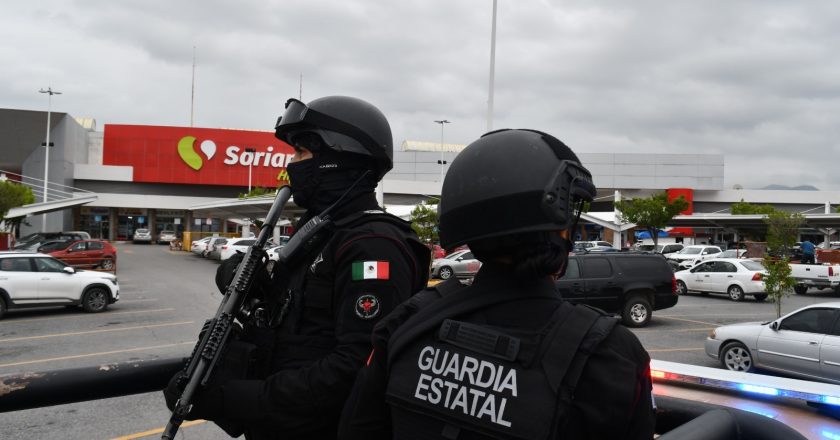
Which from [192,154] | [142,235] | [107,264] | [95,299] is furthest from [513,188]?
[142,235]

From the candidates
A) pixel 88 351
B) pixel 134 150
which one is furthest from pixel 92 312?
pixel 134 150

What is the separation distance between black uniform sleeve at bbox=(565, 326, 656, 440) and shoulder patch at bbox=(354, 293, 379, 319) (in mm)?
880

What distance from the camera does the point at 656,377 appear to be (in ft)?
8.98

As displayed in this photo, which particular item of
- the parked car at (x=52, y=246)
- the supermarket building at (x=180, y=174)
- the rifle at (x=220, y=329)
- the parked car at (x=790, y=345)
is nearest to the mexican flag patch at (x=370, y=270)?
the rifle at (x=220, y=329)

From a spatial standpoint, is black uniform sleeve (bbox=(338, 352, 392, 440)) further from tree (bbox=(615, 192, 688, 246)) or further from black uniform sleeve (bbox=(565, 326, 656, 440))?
tree (bbox=(615, 192, 688, 246))

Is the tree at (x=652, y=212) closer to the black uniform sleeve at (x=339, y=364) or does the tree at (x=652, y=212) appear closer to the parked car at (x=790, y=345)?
the parked car at (x=790, y=345)

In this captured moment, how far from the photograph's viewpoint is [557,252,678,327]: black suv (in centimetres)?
1412

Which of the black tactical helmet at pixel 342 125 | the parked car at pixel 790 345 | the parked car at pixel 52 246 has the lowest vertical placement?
the parked car at pixel 790 345

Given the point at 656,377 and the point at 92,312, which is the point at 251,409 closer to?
the point at 656,377

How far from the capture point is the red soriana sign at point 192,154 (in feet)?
179


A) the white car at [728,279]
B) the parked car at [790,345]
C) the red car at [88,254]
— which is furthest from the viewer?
the red car at [88,254]

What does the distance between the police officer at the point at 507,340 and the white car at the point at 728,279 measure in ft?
72.1

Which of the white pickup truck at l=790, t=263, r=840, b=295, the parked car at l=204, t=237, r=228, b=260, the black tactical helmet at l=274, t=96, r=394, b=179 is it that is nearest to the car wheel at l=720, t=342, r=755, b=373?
the black tactical helmet at l=274, t=96, r=394, b=179

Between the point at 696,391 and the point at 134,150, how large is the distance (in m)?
59.2
